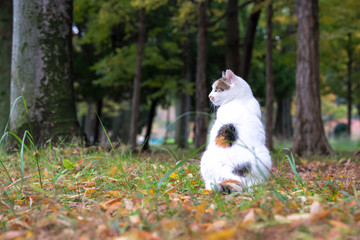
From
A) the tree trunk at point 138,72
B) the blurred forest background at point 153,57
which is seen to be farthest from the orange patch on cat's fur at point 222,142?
the tree trunk at point 138,72

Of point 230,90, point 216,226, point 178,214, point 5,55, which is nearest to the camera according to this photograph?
point 216,226

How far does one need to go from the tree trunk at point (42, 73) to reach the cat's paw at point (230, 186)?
3.21m

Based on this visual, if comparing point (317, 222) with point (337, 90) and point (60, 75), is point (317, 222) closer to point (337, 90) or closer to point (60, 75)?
point (60, 75)

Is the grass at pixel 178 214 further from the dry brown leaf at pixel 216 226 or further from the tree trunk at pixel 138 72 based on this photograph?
the tree trunk at pixel 138 72

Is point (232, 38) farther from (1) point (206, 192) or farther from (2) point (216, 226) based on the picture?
(2) point (216, 226)

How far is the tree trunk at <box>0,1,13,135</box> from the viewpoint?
6.91 m

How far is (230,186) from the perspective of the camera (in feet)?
8.17

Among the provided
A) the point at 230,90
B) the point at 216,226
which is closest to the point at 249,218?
the point at 216,226

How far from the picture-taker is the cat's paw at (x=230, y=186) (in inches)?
97.2

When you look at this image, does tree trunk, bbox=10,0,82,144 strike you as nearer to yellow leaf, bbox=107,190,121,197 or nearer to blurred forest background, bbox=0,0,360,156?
blurred forest background, bbox=0,0,360,156

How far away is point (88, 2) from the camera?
11.4 metres

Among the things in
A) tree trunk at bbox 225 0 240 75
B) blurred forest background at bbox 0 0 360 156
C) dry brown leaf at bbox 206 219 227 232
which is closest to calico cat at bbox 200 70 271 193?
blurred forest background at bbox 0 0 360 156

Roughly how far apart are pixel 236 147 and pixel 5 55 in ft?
20.9

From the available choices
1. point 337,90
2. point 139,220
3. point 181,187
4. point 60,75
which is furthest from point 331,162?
point 337,90
